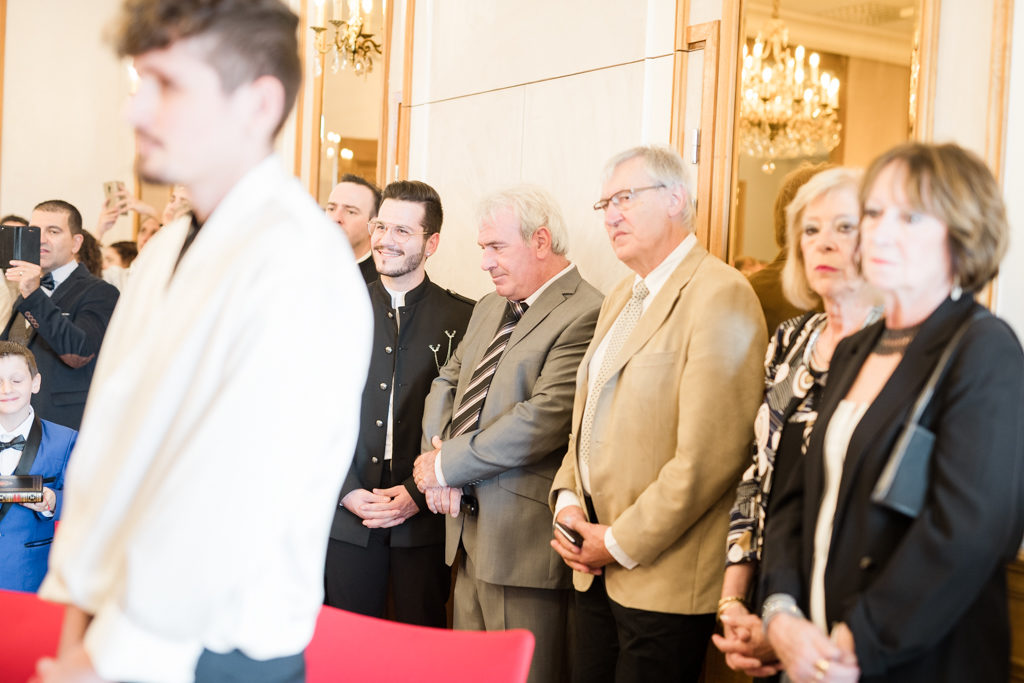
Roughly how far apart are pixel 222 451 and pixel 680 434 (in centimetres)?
155

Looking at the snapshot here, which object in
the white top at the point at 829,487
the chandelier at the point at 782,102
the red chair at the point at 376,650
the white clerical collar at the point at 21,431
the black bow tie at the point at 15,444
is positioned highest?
the chandelier at the point at 782,102

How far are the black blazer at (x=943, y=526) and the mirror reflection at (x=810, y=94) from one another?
3.31 ft

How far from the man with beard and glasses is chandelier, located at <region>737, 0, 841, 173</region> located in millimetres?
1735

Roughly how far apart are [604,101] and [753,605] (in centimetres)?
209

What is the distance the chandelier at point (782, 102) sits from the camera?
2779mm

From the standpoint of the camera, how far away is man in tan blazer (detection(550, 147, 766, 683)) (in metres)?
2.44

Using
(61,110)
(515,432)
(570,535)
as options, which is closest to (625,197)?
(515,432)

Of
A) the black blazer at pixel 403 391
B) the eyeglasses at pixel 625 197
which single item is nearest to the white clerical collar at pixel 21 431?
the black blazer at pixel 403 391

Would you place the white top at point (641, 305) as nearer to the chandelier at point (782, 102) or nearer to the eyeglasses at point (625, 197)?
the eyeglasses at point (625, 197)

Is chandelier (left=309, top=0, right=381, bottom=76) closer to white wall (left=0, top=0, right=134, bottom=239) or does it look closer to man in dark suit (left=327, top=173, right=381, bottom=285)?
man in dark suit (left=327, top=173, right=381, bottom=285)

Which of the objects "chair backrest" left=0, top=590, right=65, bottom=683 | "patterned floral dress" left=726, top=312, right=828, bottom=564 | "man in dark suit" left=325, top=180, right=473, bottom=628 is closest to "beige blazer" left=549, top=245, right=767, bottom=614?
"patterned floral dress" left=726, top=312, right=828, bottom=564

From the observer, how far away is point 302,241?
116cm

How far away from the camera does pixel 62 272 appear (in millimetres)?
4465

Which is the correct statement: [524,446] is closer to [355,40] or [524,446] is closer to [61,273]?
[61,273]
